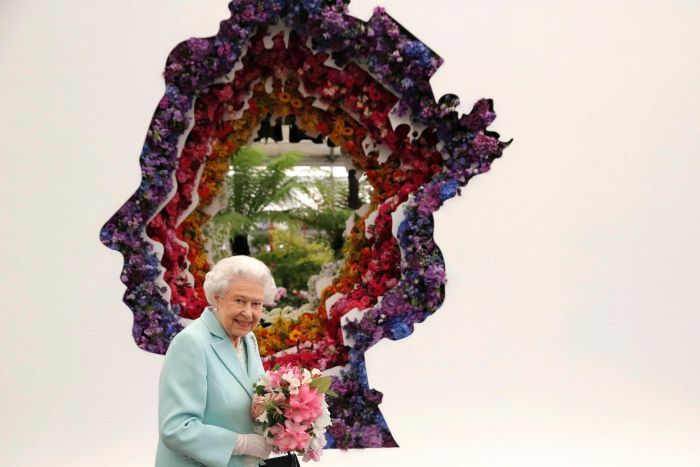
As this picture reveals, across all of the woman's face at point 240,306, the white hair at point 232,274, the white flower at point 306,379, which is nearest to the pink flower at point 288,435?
the white flower at point 306,379

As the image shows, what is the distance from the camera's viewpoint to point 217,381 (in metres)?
2.35

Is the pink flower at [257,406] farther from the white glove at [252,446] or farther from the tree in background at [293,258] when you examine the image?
the tree in background at [293,258]

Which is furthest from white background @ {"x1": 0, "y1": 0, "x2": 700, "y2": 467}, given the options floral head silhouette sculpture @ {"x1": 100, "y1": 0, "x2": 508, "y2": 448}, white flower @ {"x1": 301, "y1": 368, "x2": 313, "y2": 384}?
white flower @ {"x1": 301, "y1": 368, "x2": 313, "y2": 384}

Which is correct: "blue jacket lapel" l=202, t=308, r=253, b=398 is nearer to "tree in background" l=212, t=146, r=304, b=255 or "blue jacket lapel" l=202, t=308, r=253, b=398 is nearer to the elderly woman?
the elderly woman

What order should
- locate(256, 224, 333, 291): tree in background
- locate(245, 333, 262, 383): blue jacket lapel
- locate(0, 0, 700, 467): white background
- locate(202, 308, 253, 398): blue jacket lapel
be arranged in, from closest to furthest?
locate(202, 308, 253, 398): blue jacket lapel → locate(245, 333, 262, 383): blue jacket lapel → locate(0, 0, 700, 467): white background → locate(256, 224, 333, 291): tree in background

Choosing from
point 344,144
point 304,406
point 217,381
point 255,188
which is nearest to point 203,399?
point 217,381

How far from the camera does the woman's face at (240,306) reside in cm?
240

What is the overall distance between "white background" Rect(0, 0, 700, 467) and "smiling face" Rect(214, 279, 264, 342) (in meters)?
2.11

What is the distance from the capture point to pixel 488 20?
4.56m

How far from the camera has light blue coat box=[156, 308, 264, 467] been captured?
7.41ft

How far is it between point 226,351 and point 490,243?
244cm

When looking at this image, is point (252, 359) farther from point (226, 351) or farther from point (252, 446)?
point (252, 446)

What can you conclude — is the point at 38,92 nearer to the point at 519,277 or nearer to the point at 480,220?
the point at 480,220

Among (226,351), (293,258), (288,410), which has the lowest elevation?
(288,410)
